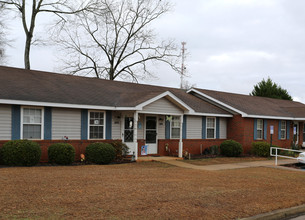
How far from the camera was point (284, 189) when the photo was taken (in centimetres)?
1058

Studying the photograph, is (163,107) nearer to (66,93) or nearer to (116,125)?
(116,125)

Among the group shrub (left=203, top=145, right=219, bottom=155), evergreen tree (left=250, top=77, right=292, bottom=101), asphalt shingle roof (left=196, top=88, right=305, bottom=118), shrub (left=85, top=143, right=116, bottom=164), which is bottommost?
shrub (left=203, top=145, right=219, bottom=155)

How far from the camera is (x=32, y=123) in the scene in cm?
1445

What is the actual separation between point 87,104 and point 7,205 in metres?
8.91

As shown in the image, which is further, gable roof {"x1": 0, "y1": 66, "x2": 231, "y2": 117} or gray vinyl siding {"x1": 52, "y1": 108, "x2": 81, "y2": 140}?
gray vinyl siding {"x1": 52, "y1": 108, "x2": 81, "y2": 140}

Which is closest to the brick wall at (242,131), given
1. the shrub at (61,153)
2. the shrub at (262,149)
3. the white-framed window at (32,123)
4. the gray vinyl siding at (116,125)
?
the shrub at (262,149)

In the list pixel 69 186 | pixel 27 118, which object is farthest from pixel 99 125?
pixel 69 186

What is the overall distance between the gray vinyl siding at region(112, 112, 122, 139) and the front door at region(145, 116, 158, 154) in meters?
1.95

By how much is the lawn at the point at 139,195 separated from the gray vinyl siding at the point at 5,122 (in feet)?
10.1

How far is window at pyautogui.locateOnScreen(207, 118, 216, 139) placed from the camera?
71.6 ft

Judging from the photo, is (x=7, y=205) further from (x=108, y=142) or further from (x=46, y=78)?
(x=46, y=78)

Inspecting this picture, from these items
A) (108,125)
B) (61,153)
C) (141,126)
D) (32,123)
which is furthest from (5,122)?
(141,126)

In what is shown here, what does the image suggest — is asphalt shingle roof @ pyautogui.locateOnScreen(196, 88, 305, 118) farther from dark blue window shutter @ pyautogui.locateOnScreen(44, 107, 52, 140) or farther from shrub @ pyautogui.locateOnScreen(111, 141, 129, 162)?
dark blue window shutter @ pyautogui.locateOnScreen(44, 107, 52, 140)

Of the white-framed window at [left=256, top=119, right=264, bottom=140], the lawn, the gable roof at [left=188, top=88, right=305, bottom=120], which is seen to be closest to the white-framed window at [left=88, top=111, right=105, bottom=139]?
the lawn
